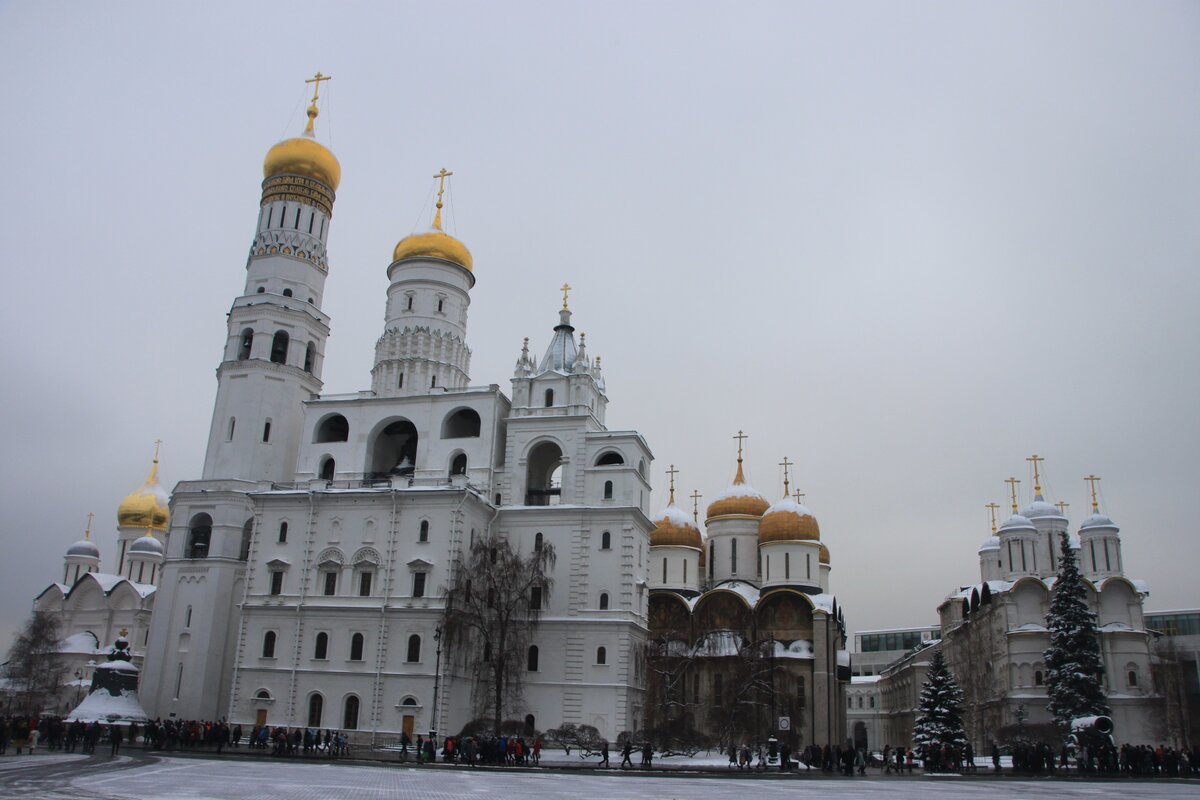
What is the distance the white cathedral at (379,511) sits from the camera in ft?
130

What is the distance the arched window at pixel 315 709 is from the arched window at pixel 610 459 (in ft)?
49.0

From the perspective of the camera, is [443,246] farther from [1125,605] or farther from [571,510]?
→ [1125,605]

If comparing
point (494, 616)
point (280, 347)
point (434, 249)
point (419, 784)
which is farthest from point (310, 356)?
point (419, 784)

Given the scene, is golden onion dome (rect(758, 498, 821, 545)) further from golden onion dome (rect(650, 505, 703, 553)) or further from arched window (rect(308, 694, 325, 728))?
arched window (rect(308, 694, 325, 728))

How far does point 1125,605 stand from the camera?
52406 millimetres

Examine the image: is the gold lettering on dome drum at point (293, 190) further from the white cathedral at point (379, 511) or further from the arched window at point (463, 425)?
the arched window at point (463, 425)

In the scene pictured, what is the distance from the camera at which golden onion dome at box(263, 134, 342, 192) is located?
49.4 meters

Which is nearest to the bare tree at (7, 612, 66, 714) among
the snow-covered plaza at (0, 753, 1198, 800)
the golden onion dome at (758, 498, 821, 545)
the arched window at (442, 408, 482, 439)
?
the arched window at (442, 408, 482, 439)

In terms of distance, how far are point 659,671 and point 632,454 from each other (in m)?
9.89

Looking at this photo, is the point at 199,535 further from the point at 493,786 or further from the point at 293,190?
the point at 493,786

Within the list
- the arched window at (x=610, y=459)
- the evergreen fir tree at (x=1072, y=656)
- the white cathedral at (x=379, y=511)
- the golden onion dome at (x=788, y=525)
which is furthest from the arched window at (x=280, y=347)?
the evergreen fir tree at (x=1072, y=656)

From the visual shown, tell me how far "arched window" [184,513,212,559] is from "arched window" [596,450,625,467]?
59.1ft

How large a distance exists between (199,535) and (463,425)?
13.1 m

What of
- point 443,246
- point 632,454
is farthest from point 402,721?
point 443,246
